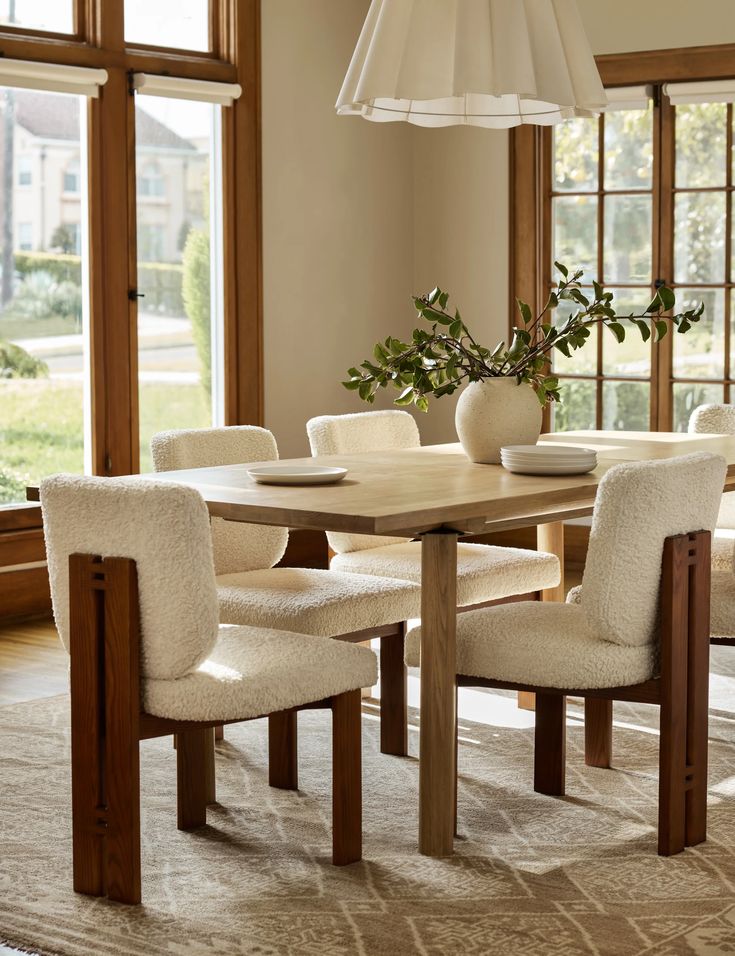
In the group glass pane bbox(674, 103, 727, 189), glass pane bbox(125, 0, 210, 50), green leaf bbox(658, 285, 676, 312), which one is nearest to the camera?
green leaf bbox(658, 285, 676, 312)

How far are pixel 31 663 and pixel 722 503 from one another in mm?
2281

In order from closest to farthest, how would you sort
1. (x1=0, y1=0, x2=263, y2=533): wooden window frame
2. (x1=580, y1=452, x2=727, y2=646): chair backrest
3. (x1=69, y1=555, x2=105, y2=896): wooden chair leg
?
(x1=69, y1=555, x2=105, y2=896): wooden chair leg
(x1=580, y1=452, x2=727, y2=646): chair backrest
(x1=0, y1=0, x2=263, y2=533): wooden window frame

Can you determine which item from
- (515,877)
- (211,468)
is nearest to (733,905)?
→ (515,877)

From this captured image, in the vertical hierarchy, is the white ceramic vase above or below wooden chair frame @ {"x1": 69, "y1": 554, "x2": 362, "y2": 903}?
above

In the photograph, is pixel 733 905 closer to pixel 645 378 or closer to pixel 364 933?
pixel 364 933

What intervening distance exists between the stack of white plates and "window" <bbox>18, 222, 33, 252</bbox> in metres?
2.61

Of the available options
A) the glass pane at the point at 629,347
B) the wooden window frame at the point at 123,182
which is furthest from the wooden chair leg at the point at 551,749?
the glass pane at the point at 629,347

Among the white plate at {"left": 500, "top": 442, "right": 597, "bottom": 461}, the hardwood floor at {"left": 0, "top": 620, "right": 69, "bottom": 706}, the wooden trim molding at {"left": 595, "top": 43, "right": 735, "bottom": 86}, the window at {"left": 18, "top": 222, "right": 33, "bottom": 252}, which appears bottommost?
the hardwood floor at {"left": 0, "top": 620, "right": 69, "bottom": 706}

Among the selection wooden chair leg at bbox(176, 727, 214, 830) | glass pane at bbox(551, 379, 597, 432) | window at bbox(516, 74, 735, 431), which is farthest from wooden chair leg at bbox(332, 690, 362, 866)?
glass pane at bbox(551, 379, 597, 432)

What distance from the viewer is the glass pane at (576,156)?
6461 millimetres

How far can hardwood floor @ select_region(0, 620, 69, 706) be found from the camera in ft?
14.5

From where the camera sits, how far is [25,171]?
17.7 feet

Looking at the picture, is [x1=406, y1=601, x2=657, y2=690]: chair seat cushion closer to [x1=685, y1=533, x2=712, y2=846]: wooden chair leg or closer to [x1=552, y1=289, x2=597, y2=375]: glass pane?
[x1=685, y1=533, x2=712, y2=846]: wooden chair leg

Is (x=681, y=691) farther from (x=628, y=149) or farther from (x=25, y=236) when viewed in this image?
(x=628, y=149)
